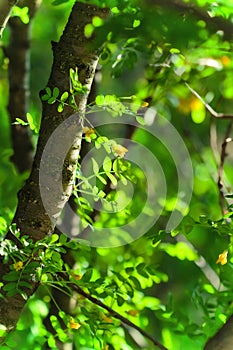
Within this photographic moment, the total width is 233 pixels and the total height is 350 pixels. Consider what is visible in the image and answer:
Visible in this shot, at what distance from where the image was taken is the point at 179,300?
4.66ft

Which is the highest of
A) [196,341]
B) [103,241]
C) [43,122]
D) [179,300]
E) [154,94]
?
[43,122]

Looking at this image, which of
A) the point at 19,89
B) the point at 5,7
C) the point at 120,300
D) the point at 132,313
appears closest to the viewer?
the point at 5,7

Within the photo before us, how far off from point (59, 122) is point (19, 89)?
515mm

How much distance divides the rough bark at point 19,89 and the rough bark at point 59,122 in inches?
17.2

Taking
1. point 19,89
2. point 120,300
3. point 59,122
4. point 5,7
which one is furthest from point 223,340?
point 19,89

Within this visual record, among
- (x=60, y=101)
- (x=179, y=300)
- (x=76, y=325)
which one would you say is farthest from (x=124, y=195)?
(x=179, y=300)

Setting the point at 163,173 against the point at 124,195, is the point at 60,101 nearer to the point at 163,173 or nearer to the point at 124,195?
the point at 124,195

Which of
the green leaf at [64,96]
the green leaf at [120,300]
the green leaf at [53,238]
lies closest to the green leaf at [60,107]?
the green leaf at [64,96]

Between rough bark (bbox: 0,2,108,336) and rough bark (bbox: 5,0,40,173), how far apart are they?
1.44 feet

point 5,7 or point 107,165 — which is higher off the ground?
point 5,7

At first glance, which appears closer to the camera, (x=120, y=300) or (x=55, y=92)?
(x=55, y=92)

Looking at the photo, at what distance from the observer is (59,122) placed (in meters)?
0.78

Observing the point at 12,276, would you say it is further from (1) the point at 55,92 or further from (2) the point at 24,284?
(1) the point at 55,92

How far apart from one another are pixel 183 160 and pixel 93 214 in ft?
1.05
